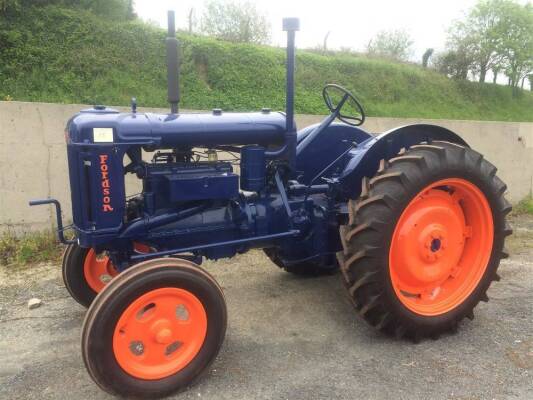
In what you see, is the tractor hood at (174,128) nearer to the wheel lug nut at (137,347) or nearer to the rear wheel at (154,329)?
the rear wheel at (154,329)

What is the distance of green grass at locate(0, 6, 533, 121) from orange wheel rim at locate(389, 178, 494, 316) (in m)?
4.65

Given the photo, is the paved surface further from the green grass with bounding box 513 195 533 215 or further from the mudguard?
the green grass with bounding box 513 195 533 215

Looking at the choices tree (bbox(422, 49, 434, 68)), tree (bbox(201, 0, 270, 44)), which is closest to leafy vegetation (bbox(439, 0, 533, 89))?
tree (bbox(422, 49, 434, 68))

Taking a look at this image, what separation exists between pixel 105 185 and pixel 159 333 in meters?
0.88

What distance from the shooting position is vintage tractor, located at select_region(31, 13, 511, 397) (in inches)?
93.0

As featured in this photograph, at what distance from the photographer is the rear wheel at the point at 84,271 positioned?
3217 mm

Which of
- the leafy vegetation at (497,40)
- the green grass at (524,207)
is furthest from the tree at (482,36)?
the green grass at (524,207)

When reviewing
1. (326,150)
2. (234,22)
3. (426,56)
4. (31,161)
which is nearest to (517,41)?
(426,56)

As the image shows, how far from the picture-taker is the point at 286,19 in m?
2.82

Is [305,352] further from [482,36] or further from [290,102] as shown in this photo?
[482,36]

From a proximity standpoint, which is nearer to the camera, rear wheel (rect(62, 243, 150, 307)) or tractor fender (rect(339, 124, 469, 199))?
tractor fender (rect(339, 124, 469, 199))

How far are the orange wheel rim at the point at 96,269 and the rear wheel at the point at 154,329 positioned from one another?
3.20 ft

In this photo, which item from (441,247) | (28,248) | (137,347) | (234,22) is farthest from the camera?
(234,22)

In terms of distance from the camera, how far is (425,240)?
9.68ft
